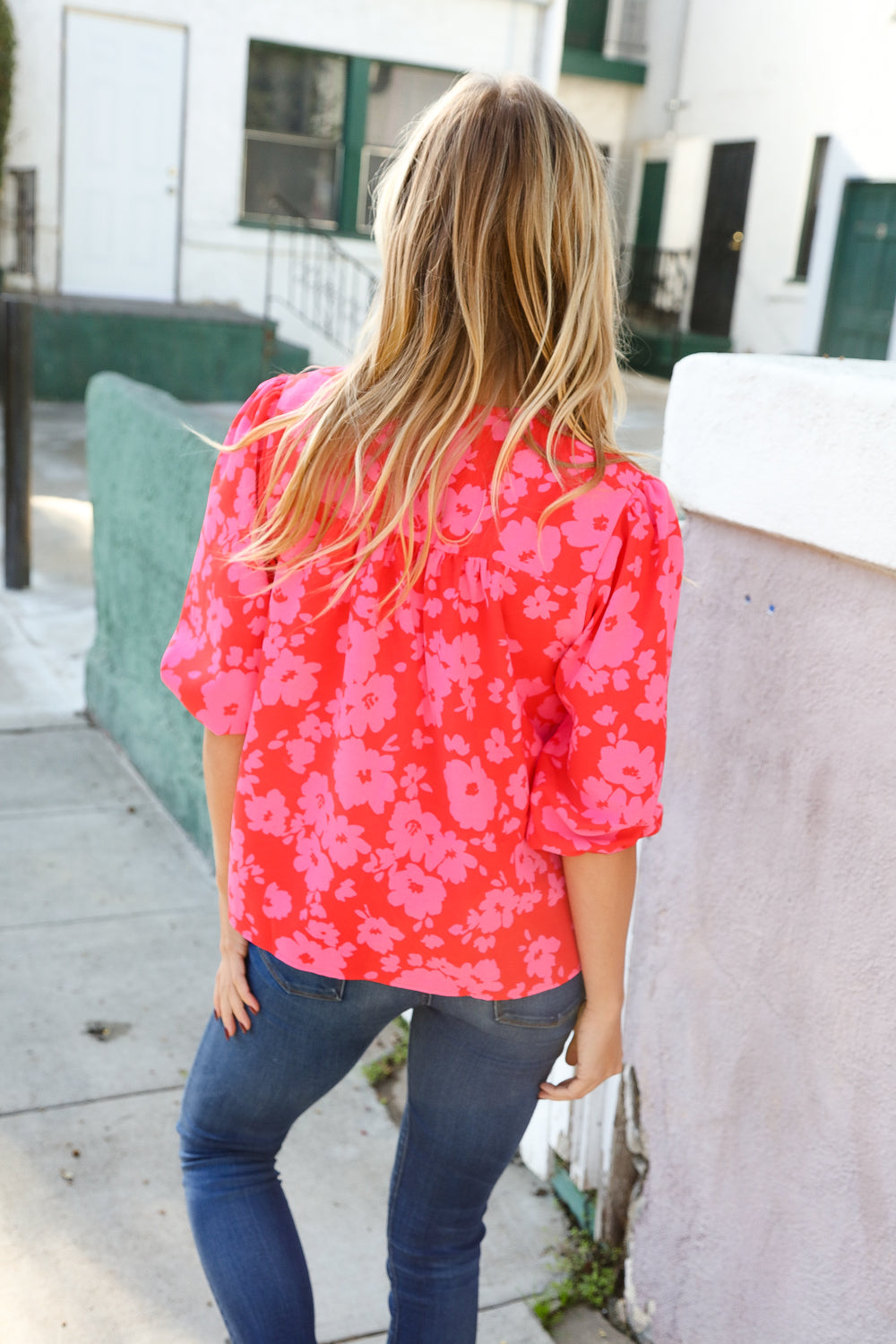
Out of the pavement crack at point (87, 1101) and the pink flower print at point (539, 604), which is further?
the pavement crack at point (87, 1101)

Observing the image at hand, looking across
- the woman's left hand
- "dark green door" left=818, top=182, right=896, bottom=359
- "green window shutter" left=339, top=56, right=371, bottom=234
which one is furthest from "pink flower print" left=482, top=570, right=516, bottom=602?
"green window shutter" left=339, top=56, right=371, bottom=234

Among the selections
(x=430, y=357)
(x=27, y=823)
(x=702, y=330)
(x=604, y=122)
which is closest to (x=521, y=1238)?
(x=430, y=357)

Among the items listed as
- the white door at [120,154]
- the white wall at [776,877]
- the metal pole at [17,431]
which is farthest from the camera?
the white door at [120,154]

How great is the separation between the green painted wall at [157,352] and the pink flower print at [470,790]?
9859 mm

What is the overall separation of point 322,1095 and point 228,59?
40.2 ft

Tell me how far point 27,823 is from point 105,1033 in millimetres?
1078

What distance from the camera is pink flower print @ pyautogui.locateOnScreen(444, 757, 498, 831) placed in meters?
1.25

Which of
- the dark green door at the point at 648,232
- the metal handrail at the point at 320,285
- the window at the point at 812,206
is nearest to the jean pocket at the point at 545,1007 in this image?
the metal handrail at the point at 320,285

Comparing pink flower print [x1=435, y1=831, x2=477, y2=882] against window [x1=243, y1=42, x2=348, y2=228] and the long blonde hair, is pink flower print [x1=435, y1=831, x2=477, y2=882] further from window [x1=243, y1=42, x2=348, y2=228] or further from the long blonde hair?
window [x1=243, y1=42, x2=348, y2=228]

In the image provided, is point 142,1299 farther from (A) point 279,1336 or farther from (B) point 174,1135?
(A) point 279,1336

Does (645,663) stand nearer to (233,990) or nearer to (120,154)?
(233,990)

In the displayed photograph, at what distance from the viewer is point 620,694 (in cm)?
123

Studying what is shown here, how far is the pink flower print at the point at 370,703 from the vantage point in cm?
124

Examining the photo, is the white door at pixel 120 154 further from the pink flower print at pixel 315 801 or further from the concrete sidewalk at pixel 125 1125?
the pink flower print at pixel 315 801
